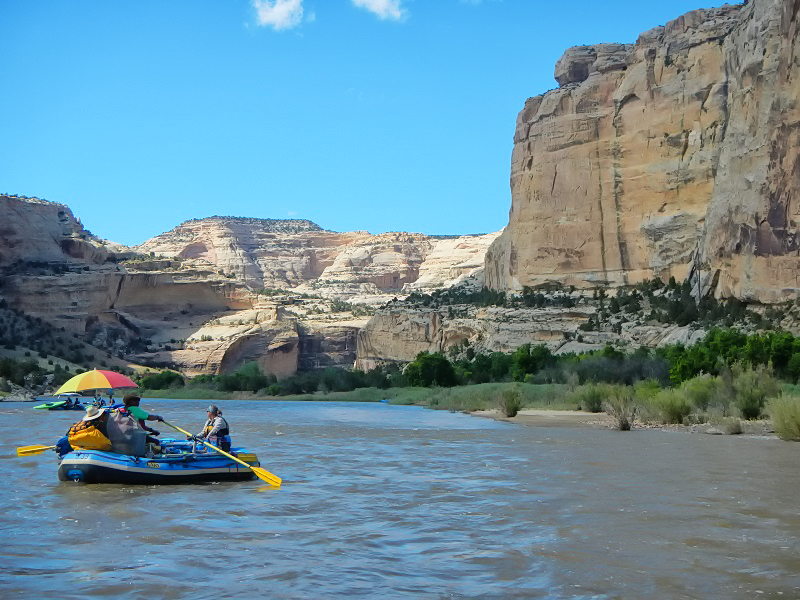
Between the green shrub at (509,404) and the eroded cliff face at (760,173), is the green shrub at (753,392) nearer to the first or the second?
the green shrub at (509,404)

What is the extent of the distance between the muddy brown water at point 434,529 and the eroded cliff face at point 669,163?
30.5m

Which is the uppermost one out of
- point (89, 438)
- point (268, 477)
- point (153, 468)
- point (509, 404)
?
point (89, 438)

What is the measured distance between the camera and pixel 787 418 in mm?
20203

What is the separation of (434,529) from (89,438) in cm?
671

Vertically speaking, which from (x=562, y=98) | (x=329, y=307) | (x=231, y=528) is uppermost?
(x=562, y=98)

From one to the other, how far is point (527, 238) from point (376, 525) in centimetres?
6327

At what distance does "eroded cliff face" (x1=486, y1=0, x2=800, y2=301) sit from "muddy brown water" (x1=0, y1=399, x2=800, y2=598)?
30535 mm

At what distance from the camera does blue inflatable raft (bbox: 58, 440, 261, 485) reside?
48.4ft

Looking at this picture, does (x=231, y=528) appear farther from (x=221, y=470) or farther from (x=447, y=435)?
(x=447, y=435)

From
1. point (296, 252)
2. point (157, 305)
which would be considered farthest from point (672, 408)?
point (296, 252)

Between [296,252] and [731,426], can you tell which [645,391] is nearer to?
[731,426]

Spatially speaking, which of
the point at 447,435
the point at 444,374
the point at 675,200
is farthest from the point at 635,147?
the point at 447,435

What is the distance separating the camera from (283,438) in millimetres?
26500

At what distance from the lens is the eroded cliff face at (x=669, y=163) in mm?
46531
